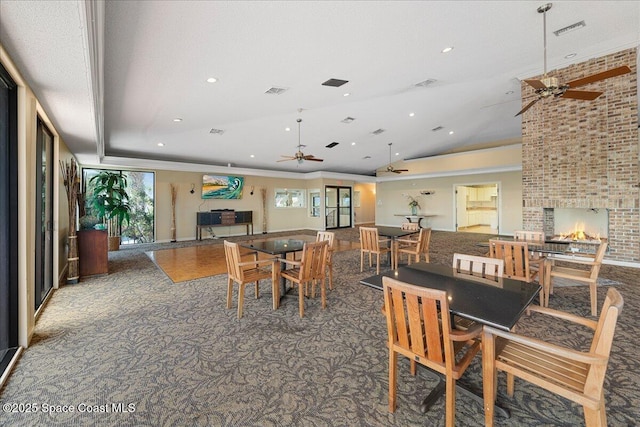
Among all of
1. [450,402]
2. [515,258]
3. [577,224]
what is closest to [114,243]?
[450,402]

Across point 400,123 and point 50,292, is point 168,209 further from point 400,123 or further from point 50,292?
point 400,123

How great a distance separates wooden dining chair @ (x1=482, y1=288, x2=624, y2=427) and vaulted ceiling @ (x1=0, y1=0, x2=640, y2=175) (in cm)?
322

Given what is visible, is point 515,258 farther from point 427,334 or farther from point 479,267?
point 427,334

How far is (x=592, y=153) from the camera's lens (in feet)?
17.3

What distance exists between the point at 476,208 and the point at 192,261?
12.9m

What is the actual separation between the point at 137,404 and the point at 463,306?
7.46 feet

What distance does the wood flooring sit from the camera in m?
5.22

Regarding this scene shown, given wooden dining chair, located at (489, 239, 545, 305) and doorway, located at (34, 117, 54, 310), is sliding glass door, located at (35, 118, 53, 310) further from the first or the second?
wooden dining chair, located at (489, 239, 545, 305)

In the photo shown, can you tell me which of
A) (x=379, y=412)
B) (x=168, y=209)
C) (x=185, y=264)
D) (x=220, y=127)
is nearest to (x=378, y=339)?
(x=379, y=412)

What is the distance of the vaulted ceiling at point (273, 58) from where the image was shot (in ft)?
8.25

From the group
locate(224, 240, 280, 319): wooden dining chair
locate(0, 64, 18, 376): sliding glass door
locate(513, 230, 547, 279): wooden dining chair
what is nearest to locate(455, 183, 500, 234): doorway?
locate(513, 230, 547, 279): wooden dining chair

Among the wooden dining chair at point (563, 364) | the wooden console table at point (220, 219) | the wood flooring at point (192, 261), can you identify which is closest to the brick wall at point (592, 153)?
the wood flooring at point (192, 261)

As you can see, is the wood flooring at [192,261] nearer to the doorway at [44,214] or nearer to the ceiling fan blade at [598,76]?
the doorway at [44,214]

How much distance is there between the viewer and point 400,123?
318 inches
